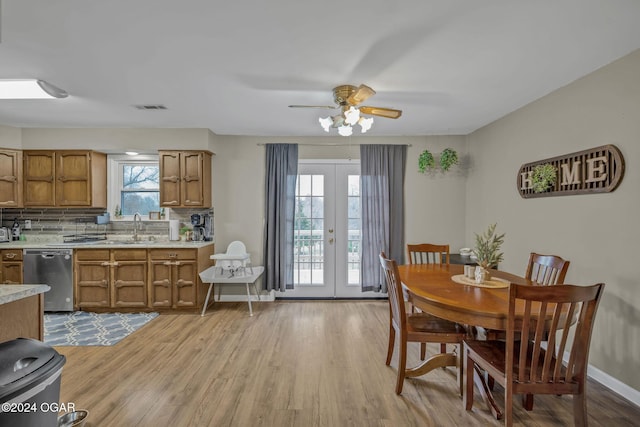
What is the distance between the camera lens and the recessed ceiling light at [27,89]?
2619 mm

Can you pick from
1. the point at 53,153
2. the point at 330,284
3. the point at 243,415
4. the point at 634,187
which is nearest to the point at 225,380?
the point at 243,415

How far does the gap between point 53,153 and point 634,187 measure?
245 inches

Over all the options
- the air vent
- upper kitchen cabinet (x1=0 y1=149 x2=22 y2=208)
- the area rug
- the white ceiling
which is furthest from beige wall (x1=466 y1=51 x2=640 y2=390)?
upper kitchen cabinet (x1=0 y1=149 x2=22 y2=208)

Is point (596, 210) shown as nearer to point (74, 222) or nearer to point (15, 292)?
point (15, 292)

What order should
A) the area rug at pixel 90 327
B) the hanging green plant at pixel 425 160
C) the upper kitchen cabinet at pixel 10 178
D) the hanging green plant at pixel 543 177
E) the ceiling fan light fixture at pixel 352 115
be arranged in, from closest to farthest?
the ceiling fan light fixture at pixel 352 115
the hanging green plant at pixel 543 177
the area rug at pixel 90 327
the upper kitchen cabinet at pixel 10 178
the hanging green plant at pixel 425 160

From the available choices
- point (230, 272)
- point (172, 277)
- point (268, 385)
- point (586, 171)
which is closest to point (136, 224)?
point (172, 277)

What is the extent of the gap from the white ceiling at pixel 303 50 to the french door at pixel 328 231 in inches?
52.4

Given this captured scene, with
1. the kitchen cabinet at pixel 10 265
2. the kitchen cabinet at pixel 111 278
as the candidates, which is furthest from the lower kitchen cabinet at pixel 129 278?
the kitchen cabinet at pixel 10 265

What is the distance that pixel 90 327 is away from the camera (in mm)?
3475

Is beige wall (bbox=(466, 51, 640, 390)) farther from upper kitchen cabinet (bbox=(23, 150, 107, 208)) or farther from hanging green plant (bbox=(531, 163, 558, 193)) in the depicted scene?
upper kitchen cabinet (bbox=(23, 150, 107, 208))

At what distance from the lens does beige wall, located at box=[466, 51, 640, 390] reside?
2.21 m

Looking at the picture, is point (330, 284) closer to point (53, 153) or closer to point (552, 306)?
point (552, 306)

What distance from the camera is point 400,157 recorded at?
4457 millimetres

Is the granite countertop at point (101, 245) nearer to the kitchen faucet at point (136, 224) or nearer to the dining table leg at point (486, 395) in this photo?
the kitchen faucet at point (136, 224)
